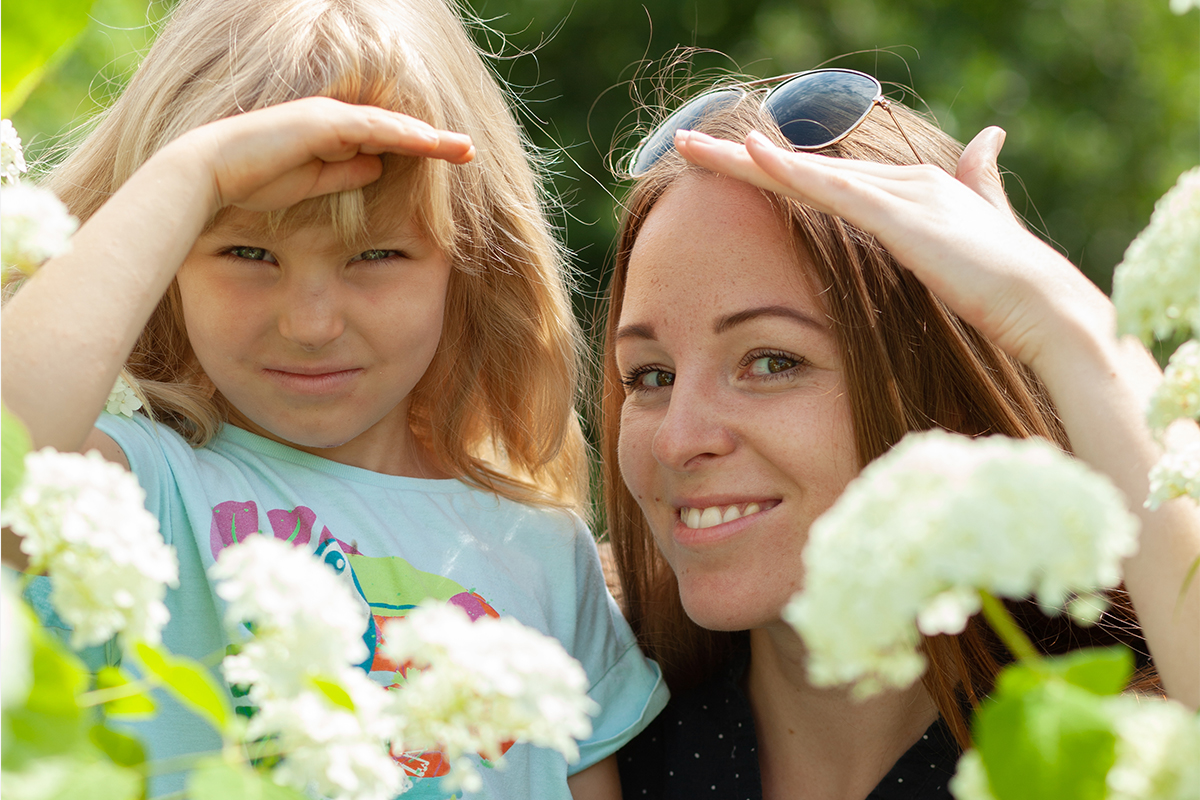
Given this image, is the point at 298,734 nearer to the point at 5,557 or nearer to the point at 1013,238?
the point at 5,557

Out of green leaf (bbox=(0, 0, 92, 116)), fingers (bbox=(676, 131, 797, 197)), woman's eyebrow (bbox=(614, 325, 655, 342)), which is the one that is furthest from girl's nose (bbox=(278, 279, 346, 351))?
green leaf (bbox=(0, 0, 92, 116))

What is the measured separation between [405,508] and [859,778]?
1.24 m

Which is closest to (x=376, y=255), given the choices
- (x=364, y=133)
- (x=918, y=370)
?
(x=364, y=133)

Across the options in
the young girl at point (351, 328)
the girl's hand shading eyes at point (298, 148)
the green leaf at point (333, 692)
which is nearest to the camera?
the green leaf at point (333, 692)

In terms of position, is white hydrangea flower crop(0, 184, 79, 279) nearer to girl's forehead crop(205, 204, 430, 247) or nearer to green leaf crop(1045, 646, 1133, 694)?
green leaf crop(1045, 646, 1133, 694)

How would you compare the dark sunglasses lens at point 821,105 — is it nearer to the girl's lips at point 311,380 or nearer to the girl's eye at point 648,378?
the girl's eye at point 648,378

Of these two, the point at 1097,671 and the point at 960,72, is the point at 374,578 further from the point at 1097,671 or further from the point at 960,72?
the point at 960,72

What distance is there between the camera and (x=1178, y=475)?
995mm

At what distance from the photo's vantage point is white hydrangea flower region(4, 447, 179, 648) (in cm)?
80

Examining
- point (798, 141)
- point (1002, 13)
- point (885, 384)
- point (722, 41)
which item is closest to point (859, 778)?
point (885, 384)

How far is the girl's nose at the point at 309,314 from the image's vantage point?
6.69ft

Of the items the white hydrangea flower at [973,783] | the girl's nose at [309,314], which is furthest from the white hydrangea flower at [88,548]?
the girl's nose at [309,314]

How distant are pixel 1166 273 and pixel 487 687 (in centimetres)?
63

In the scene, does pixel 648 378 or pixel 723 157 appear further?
pixel 648 378
